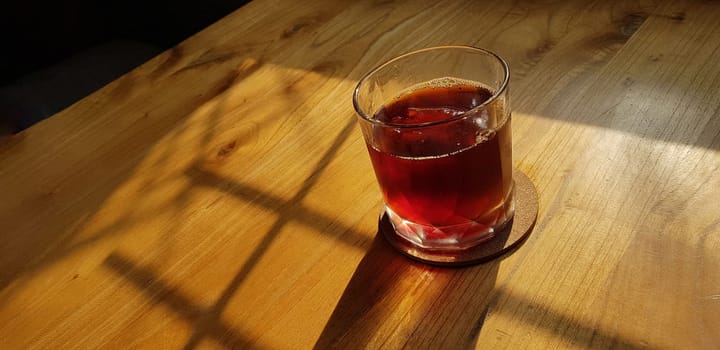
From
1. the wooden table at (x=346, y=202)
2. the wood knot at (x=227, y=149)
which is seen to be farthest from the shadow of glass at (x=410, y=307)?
the wood knot at (x=227, y=149)

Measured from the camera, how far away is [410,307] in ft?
1.88

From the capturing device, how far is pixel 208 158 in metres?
0.86

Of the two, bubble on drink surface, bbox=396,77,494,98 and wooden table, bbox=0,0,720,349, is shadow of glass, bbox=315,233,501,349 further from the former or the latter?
bubble on drink surface, bbox=396,77,494,98

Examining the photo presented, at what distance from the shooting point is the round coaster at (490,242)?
603 millimetres

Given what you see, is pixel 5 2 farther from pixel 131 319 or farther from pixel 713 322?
pixel 713 322

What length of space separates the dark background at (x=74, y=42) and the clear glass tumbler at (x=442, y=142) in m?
1.40

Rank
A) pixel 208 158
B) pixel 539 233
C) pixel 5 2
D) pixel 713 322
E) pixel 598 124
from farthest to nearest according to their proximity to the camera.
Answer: pixel 5 2, pixel 208 158, pixel 598 124, pixel 539 233, pixel 713 322

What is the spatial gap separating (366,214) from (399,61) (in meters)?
0.16

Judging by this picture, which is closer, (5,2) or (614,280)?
(614,280)

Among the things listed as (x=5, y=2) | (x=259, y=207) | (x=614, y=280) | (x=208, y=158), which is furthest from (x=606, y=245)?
(x=5, y=2)

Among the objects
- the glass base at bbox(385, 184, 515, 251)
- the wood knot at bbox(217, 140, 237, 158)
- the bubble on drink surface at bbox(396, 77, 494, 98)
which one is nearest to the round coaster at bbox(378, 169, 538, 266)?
the glass base at bbox(385, 184, 515, 251)

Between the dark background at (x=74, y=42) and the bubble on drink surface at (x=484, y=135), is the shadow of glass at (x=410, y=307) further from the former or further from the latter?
the dark background at (x=74, y=42)

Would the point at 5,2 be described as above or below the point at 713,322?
below

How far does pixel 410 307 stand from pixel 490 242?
10cm
